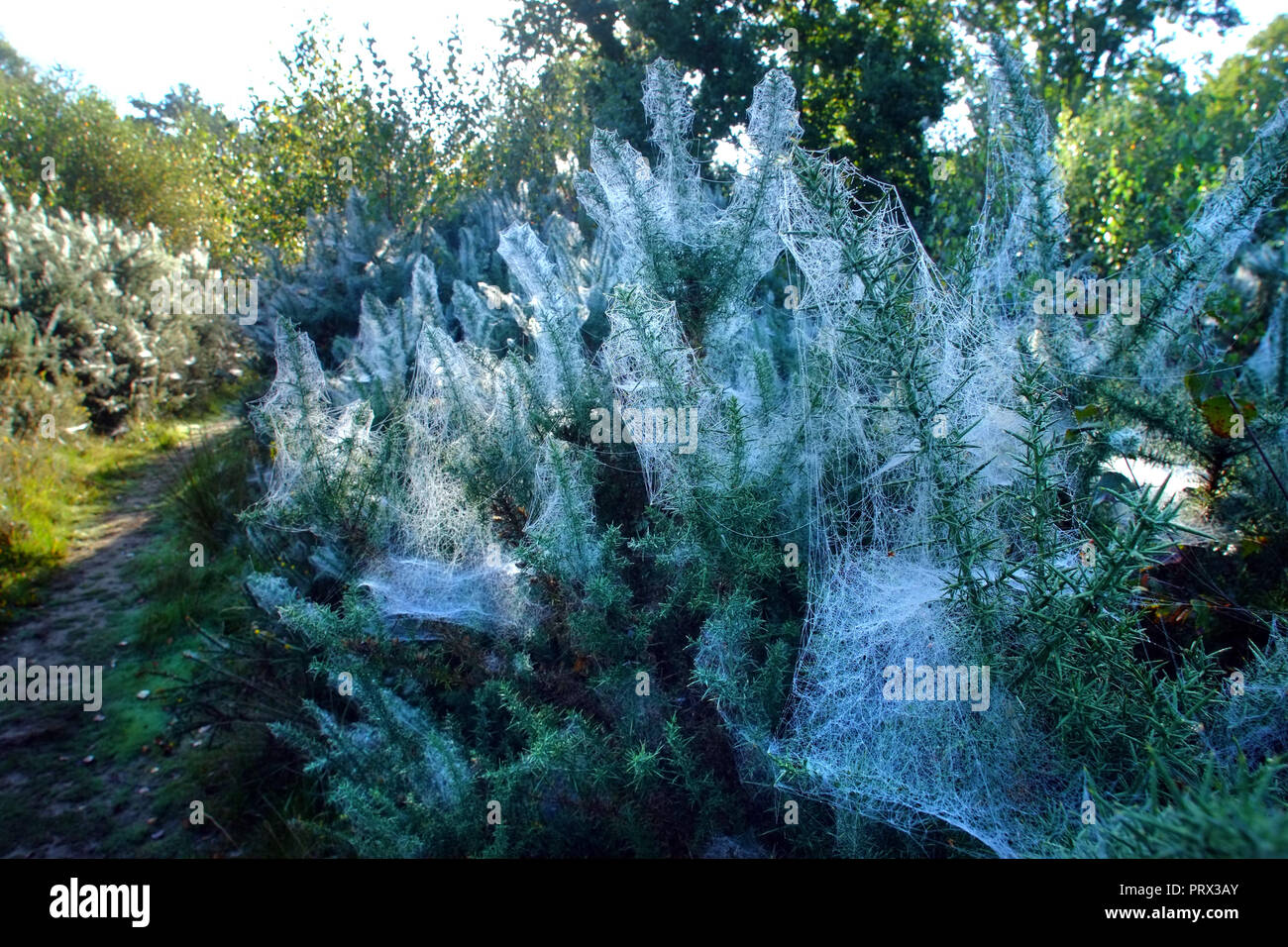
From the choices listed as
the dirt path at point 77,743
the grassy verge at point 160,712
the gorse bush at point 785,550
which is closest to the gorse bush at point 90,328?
the grassy verge at point 160,712

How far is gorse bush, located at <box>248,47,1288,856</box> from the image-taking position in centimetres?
168

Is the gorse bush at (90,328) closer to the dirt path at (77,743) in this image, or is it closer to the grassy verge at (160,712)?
the grassy verge at (160,712)

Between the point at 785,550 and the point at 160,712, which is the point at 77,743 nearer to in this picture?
the point at 160,712

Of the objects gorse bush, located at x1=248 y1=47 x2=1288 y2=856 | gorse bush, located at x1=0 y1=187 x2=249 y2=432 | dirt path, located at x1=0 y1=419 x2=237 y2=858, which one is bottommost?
dirt path, located at x1=0 y1=419 x2=237 y2=858

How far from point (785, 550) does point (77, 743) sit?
12.1 feet

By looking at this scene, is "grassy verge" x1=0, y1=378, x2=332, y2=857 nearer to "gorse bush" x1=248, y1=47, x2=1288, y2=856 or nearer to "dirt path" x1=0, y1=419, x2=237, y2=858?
"dirt path" x1=0, y1=419, x2=237, y2=858

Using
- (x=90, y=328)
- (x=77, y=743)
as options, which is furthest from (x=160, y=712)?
(x=90, y=328)

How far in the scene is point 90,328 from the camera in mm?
8461

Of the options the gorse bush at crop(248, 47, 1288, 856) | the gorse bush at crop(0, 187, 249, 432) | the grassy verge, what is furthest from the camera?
the gorse bush at crop(0, 187, 249, 432)

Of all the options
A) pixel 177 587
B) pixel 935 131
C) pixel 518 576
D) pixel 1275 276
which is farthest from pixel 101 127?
pixel 1275 276

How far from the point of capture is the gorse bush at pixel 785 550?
168 centimetres

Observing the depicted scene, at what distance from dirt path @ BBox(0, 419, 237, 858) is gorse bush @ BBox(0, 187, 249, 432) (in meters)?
2.98

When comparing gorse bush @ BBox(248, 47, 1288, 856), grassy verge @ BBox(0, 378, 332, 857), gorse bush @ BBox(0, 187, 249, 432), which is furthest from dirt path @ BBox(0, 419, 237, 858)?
gorse bush @ BBox(0, 187, 249, 432)
